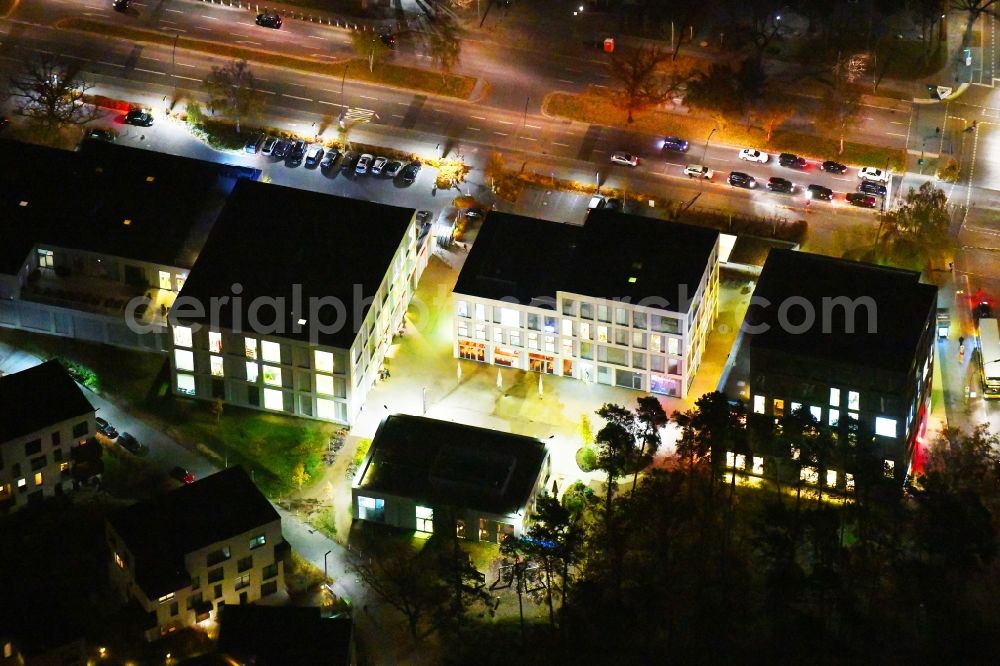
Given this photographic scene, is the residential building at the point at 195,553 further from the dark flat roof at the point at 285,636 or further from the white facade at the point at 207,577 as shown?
the dark flat roof at the point at 285,636

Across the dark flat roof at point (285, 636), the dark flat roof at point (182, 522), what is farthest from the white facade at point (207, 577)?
the dark flat roof at point (285, 636)

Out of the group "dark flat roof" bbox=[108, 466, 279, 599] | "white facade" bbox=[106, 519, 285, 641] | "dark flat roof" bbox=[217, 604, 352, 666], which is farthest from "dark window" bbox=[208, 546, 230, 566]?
"dark flat roof" bbox=[217, 604, 352, 666]

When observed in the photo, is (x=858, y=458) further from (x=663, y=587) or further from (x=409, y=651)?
(x=409, y=651)

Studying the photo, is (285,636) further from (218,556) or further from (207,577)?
(218,556)

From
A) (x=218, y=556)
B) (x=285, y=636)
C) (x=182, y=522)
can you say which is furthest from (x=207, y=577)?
(x=285, y=636)

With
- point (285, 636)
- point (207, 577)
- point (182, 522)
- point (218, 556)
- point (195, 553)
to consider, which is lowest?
point (285, 636)

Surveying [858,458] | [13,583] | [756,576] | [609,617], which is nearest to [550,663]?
[609,617]
